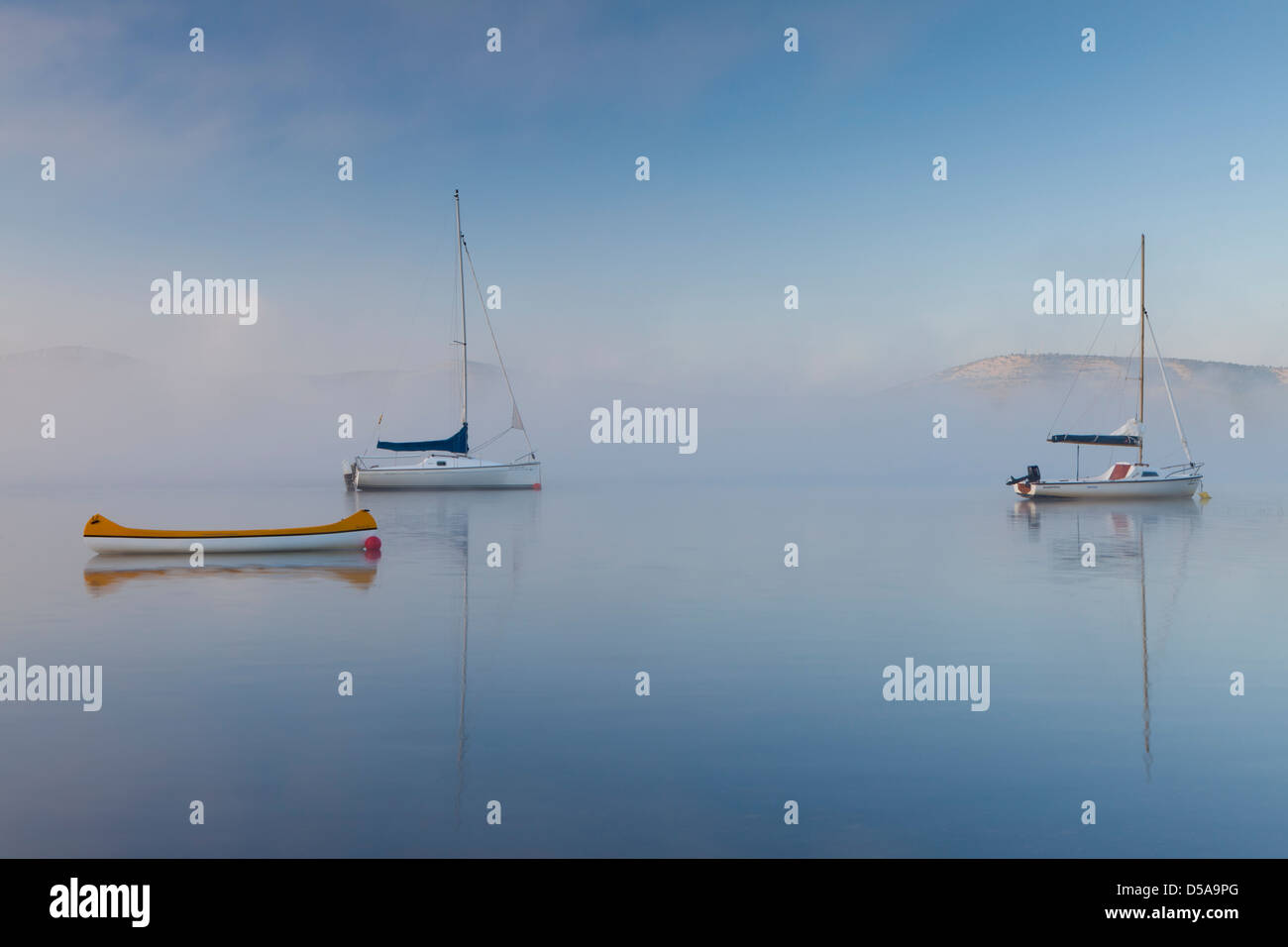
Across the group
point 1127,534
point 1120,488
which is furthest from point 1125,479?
point 1127,534

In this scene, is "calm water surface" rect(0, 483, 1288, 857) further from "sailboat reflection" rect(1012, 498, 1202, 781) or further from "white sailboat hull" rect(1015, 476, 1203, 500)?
"white sailboat hull" rect(1015, 476, 1203, 500)

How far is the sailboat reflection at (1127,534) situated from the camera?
19.0m

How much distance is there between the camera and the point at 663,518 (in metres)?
55.8

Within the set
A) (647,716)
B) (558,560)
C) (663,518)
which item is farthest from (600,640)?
(663,518)

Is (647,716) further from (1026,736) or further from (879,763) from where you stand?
(1026,736)

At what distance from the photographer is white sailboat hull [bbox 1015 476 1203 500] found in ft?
222

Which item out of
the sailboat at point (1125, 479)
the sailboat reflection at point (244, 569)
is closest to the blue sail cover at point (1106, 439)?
the sailboat at point (1125, 479)

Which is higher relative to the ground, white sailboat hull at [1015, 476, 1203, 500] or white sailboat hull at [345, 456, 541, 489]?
white sailboat hull at [345, 456, 541, 489]

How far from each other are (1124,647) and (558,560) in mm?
19141

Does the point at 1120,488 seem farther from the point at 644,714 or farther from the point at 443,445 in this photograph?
the point at 644,714

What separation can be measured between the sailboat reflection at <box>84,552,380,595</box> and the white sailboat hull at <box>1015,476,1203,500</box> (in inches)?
2033

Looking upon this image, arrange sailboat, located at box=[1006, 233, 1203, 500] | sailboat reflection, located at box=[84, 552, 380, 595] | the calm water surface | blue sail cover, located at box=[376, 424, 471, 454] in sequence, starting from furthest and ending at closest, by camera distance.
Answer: blue sail cover, located at box=[376, 424, 471, 454], sailboat, located at box=[1006, 233, 1203, 500], sailboat reflection, located at box=[84, 552, 380, 595], the calm water surface

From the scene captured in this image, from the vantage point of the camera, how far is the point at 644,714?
1265 centimetres

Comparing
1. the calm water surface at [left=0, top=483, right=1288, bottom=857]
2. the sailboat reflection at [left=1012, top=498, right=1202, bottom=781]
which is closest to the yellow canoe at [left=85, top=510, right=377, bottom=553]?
the calm water surface at [left=0, top=483, right=1288, bottom=857]
